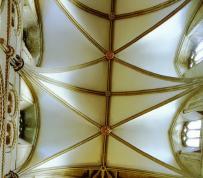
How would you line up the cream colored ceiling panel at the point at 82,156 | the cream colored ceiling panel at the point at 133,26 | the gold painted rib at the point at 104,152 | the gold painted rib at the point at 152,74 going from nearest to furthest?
the gold painted rib at the point at 152,74, the cream colored ceiling panel at the point at 133,26, the cream colored ceiling panel at the point at 82,156, the gold painted rib at the point at 104,152

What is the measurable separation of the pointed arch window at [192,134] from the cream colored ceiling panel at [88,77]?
→ 160 inches

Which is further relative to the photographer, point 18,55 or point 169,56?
point 169,56

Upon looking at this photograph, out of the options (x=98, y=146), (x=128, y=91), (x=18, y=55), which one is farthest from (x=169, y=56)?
(x=18, y=55)

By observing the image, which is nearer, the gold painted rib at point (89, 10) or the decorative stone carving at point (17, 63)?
the decorative stone carving at point (17, 63)

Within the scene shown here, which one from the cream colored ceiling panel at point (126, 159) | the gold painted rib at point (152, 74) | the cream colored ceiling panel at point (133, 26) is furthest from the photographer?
the cream colored ceiling panel at point (126, 159)

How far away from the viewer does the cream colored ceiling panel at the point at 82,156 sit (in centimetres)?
1416

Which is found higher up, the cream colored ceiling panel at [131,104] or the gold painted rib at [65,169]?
the cream colored ceiling panel at [131,104]

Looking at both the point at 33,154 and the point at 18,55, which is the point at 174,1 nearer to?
the point at 18,55

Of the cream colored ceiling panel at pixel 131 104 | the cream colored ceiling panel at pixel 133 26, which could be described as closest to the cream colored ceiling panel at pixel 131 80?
the cream colored ceiling panel at pixel 131 104

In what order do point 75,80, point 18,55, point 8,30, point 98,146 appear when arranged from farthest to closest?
point 98,146 → point 75,80 → point 18,55 → point 8,30

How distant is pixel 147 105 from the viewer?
570 inches

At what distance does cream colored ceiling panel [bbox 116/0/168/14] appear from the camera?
1408cm

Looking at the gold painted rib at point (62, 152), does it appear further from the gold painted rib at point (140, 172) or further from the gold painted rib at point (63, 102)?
the gold painted rib at point (140, 172)

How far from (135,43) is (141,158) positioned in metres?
5.09
